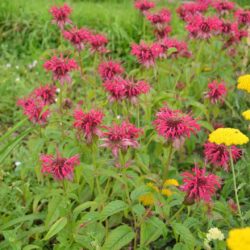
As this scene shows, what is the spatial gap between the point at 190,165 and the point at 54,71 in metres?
0.98

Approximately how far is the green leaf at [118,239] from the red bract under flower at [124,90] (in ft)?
1.73

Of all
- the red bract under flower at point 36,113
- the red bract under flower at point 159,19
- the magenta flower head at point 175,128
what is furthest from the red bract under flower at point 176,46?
the magenta flower head at point 175,128

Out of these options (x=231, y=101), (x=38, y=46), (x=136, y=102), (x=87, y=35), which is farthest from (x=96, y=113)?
(x=38, y=46)

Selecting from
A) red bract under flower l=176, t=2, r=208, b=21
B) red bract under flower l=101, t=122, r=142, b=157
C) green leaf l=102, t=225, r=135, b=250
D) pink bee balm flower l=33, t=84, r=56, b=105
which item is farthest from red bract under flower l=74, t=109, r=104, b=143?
red bract under flower l=176, t=2, r=208, b=21

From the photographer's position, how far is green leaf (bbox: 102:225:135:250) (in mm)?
1649

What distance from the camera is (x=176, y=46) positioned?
2613mm

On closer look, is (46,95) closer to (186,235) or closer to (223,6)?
(186,235)

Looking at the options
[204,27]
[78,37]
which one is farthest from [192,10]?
[78,37]

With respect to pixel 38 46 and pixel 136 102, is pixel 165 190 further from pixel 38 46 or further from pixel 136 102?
pixel 38 46

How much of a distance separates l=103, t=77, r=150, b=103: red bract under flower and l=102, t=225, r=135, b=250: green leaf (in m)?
0.53

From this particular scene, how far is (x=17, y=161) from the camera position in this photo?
266cm

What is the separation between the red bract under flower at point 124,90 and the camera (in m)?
1.94

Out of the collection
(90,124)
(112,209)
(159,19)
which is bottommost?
(112,209)

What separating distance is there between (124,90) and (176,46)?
30.6 inches
